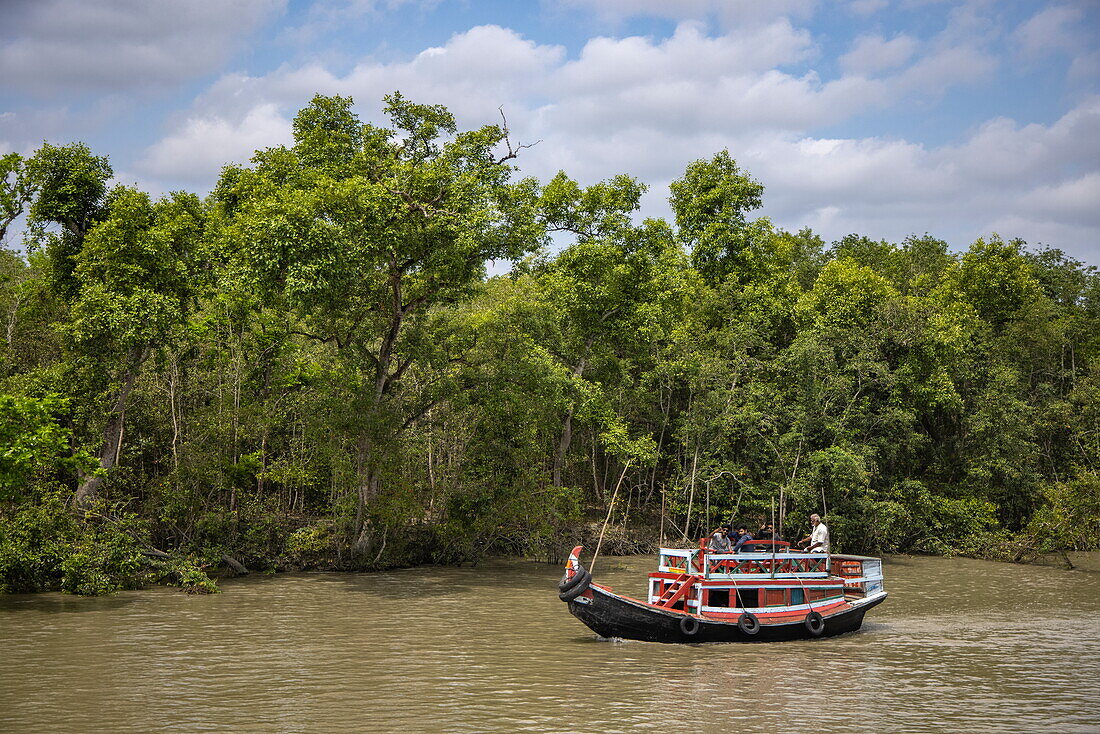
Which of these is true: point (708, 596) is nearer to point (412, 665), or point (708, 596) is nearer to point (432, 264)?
point (412, 665)

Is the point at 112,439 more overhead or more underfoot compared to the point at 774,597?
more overhead

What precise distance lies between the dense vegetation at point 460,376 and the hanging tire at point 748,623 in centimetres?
1046

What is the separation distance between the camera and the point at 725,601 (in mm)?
18875

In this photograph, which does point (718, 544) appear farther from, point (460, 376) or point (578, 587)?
point (460, 376)

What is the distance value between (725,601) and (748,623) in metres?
0.67

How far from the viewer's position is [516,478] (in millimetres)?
30109

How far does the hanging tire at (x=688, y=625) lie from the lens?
1798cm

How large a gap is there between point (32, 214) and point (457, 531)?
607 inches

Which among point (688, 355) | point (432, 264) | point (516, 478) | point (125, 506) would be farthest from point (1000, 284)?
point (125, 506)

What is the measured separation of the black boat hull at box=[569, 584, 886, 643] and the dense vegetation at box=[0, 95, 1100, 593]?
10.4 meters

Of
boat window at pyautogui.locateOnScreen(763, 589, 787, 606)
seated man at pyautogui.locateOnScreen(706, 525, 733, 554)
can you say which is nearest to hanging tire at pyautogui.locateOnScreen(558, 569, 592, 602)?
seated man at pyautogui.locateOnScreen(706, 525, 733, 554)

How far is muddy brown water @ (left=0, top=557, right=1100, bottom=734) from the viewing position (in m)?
12.6

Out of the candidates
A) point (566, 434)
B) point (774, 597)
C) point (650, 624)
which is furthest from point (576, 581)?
point (566, 434)

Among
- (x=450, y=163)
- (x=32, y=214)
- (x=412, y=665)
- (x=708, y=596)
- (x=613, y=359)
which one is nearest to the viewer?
(x=412, y=665)
